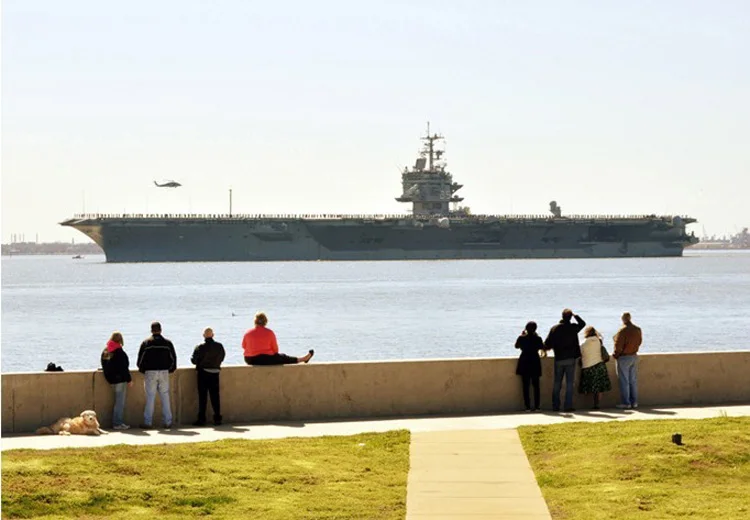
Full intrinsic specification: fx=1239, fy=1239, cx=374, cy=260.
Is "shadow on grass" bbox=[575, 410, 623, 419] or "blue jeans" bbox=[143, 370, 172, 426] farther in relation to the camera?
"shadow on grass" bbox=[575, 410, 623, 419]

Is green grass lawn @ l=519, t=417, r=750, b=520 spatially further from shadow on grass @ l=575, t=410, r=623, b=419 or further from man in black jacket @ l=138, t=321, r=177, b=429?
man in black jacket @ l=138, t=321, r=177, b=429

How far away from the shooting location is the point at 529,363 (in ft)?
50.1

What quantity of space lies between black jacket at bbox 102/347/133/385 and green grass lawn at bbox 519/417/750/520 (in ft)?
15.1

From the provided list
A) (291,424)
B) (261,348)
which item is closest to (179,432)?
(291,424)

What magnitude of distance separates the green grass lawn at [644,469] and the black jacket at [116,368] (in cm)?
460

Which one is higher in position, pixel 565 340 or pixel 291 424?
pixel 565 340

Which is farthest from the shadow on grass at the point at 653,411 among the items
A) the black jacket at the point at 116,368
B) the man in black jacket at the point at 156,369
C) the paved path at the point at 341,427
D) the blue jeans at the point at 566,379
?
the black jacket at the point at 116,368

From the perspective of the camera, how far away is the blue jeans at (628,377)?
15469 millimetres

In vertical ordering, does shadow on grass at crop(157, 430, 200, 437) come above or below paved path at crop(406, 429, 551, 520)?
above

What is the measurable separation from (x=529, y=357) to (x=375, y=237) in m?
118

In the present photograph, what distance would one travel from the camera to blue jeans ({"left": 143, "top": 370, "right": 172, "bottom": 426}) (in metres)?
14.3

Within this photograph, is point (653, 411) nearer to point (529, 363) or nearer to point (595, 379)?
point (595, 379)

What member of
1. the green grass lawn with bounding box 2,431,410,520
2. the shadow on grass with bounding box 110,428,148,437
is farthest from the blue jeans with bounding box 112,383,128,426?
the green grass lawn with bounding box 2,431,410,520

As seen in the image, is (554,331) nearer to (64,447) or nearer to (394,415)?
(394,415)
